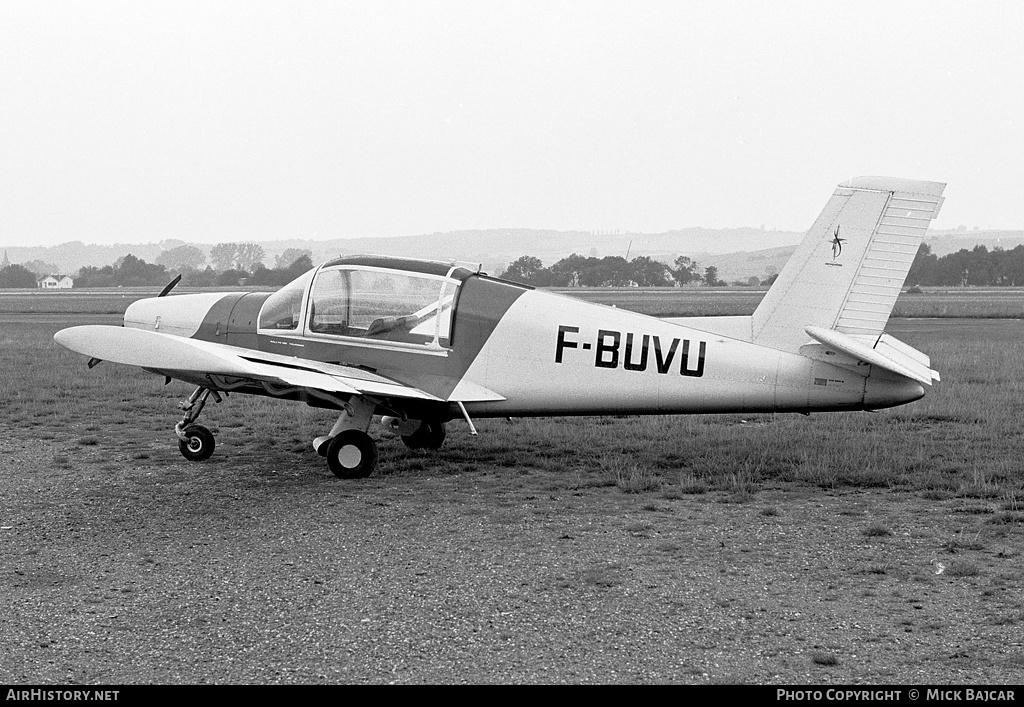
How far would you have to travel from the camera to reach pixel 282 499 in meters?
8.72

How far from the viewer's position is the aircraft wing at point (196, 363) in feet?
28.3

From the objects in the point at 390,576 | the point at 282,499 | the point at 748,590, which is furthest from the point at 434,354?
the point at 748,590

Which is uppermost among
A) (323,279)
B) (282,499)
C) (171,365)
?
(323,279)

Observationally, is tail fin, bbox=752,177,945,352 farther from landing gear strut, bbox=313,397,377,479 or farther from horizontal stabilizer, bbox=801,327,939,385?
landing gear strut, bbox=313,397,377,479

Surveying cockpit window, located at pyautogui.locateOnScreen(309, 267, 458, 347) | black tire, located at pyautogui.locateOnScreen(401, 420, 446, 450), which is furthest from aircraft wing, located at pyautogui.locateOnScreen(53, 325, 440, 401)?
black tire, located at pyautogui.locateOnScreen(401, 420, 446, 450)

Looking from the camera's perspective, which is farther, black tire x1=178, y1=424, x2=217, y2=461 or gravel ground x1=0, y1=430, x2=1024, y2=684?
black tire x1=178, y1=424, x2=217, y2=461

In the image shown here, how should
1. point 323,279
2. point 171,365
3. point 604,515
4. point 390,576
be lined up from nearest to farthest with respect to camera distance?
point 390,576, point 604,515, point 171,365, point 323,279

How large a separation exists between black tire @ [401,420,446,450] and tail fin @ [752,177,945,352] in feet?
12.8

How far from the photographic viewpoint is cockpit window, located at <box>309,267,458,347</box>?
987 centimetres

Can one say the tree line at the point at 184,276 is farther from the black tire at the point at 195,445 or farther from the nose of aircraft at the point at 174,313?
the black tire at the point at 195,445

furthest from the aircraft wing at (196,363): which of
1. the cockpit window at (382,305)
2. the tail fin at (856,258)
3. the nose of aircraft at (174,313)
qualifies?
the tail fin at (856,258)

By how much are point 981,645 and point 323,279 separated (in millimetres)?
7132

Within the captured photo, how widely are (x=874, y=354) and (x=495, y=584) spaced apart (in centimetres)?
449

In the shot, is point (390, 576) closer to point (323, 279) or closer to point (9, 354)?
point (323, 279)
